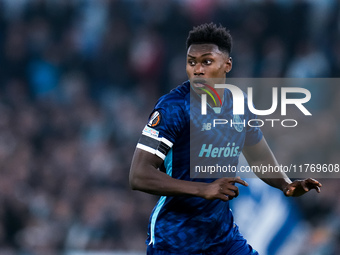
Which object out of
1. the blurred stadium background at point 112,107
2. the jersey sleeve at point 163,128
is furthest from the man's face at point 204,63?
the blurred stadium background at point 112,107

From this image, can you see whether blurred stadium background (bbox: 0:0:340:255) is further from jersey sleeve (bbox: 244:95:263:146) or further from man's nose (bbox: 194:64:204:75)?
man's nose (bbox: 194:64:204:75)

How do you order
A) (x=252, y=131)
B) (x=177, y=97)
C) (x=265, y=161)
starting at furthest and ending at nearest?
(x=265, y=161) < (x=252, y=131) < (x=177, y=97)

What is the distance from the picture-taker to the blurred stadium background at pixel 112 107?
881cm

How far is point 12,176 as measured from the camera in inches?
389

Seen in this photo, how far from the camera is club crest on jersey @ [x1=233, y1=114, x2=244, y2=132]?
493 cm

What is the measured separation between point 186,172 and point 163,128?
386 millimetres

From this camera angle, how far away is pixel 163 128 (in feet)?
14.6

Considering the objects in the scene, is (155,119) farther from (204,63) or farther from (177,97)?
(204,63)

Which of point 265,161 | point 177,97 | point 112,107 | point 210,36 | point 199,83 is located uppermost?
point 112,107

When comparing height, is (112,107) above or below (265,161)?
above

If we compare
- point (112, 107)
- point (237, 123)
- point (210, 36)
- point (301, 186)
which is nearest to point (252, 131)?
point (237, 123)

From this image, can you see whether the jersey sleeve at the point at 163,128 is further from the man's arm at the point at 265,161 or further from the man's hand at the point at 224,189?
the man's arm at the point at 265,161

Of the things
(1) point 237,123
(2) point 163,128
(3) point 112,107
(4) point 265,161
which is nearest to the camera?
(2) point 163,128

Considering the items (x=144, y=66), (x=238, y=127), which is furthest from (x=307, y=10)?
(x=238, y=127)
